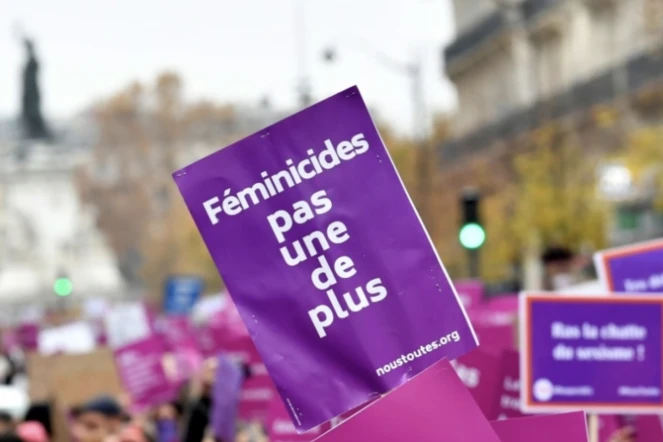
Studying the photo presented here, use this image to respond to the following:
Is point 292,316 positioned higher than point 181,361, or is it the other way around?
point 292,316

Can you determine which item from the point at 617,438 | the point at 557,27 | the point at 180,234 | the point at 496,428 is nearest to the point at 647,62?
the point at 557,27

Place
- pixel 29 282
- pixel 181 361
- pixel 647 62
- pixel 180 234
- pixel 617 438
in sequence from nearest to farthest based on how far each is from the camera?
1. pixel 617 438
2. pixel 181 361
3. pixel 647 62
4. pixel 29 282
5. pixel 180 234

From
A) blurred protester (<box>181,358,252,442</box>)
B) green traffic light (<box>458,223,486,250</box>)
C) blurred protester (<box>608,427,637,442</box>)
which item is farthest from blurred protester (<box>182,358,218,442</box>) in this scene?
green traffic light (<box>458,223,486,250</box>)

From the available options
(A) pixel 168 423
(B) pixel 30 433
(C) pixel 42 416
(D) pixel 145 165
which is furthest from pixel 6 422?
(D) pixel 145 165

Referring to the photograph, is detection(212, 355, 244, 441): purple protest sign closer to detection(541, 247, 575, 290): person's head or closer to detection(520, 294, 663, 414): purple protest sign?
detection(520, 294, 663, 414): purple protest sign

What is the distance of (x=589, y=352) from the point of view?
6.61 meters

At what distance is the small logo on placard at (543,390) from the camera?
656 centimetres

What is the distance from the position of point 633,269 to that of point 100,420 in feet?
10.1

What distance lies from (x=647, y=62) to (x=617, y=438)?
35.7 metres

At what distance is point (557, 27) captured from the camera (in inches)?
2106

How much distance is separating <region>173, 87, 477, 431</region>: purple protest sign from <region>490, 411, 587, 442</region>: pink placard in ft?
0.74

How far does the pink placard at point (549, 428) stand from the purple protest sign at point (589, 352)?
1.93 m

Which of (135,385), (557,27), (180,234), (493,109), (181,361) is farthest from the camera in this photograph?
(180,234)

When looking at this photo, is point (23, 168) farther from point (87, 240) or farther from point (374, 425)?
point (374, 425)
